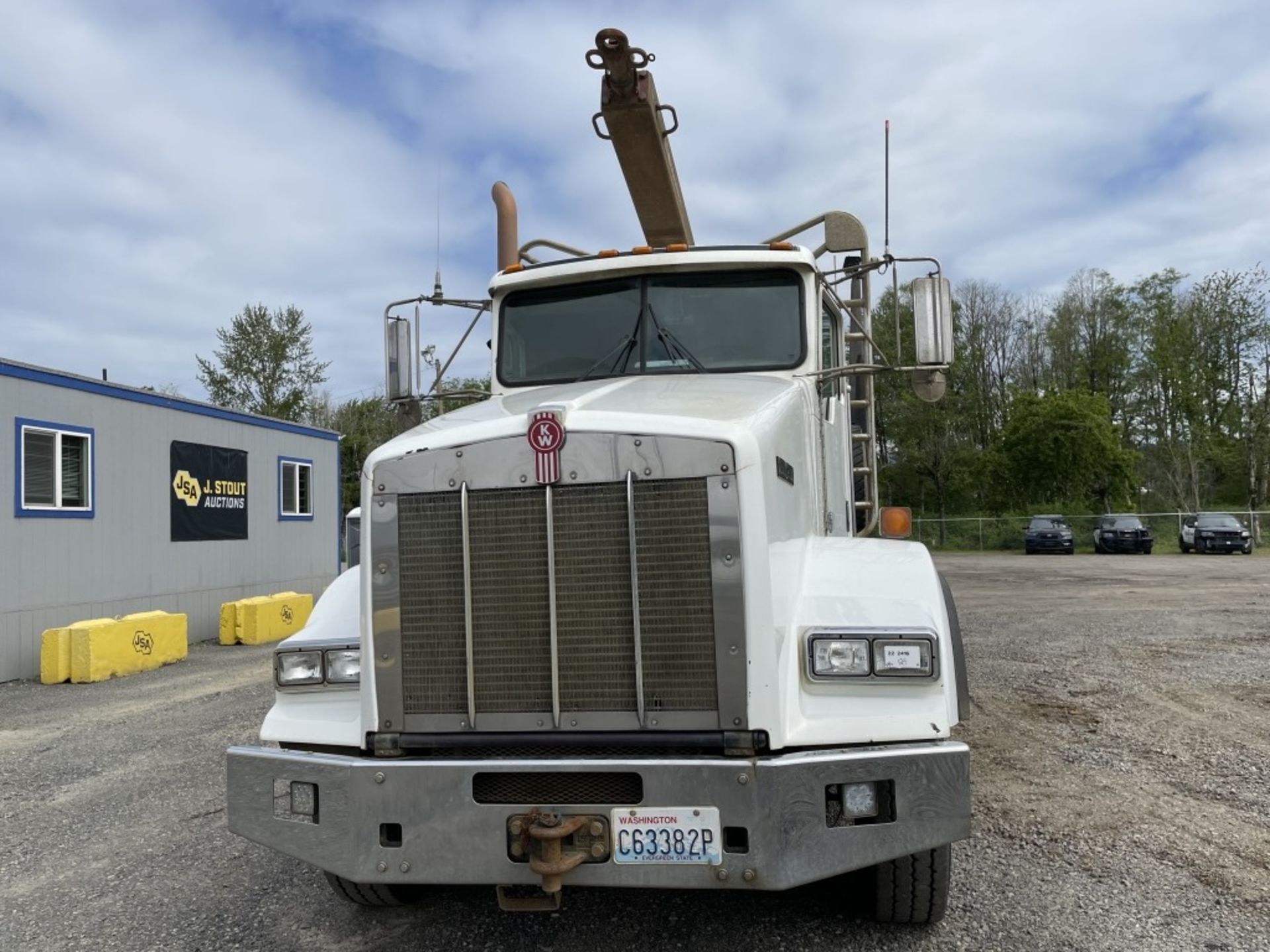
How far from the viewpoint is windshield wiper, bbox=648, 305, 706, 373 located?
4439mm

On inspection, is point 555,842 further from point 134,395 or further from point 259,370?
point 259,370

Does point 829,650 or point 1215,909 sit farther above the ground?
point 829,650

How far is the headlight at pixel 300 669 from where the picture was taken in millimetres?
3311

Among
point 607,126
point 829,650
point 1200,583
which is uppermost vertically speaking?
point 607,126

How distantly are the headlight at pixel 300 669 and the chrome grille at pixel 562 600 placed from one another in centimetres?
49

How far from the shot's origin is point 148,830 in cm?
488

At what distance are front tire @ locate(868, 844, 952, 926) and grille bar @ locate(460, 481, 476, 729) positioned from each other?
60.9 inches

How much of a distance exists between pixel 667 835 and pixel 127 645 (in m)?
9.84

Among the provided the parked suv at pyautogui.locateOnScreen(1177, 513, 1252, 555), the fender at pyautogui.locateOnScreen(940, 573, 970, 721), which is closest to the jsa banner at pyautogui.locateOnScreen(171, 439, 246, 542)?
the fender at pyautogui.locateOnScreen(940, 573, 970, 721)

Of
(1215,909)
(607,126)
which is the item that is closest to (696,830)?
(1215,909)

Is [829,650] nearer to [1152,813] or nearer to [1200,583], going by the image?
[1152,813]

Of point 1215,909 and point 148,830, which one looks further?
point 148,830

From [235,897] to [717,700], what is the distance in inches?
98.4

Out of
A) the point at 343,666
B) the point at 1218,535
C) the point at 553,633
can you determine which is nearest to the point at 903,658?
the point at 553,633
